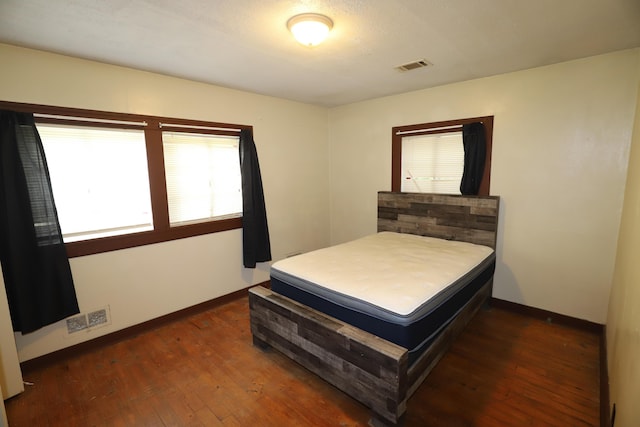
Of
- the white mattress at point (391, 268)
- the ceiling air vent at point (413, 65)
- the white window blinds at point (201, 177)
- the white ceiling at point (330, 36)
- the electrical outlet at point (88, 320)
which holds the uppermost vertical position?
the ceiling air vent at point (413, 65)

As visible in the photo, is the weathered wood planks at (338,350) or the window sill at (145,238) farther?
the window sill at (145,238)

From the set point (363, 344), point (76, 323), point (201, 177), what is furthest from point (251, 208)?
point (363, 344)

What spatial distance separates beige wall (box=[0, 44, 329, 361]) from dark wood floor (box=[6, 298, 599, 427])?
0.38 meters

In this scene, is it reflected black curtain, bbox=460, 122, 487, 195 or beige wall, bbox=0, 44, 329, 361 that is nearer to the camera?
beige wall, bbox=0, 44, 329, 361

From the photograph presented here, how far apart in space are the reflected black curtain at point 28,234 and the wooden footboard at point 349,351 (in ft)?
4.88

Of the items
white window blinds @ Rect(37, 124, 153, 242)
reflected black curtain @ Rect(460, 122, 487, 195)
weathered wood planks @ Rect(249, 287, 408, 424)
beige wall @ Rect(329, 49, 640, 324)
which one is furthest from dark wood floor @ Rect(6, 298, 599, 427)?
reflected black curtain @ Rect(460, 122, 487, 195)

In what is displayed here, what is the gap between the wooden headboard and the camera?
297cm

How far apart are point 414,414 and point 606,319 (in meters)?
2.02

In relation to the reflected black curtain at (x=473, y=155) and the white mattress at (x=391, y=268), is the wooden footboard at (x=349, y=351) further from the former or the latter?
the reflected black curtain at (x=473, y=155)

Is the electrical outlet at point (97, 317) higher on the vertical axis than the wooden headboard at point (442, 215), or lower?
lower

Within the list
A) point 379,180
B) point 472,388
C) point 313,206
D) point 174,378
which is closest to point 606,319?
point 472,388

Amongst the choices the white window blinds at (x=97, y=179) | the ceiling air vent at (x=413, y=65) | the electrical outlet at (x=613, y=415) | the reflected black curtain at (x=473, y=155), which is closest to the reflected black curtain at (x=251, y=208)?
the white window blinds at (x=97, y=179)

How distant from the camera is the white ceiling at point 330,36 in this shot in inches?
63.7

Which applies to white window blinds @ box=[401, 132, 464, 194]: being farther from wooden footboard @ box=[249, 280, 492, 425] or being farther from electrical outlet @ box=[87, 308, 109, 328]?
electrical outlet @ box=[87, 308, 109, 328]
